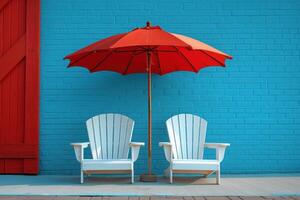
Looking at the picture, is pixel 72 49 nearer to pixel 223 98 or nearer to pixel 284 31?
pixel 223 98

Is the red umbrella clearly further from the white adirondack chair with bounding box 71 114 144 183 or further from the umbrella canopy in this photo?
the white adirondack chair with bounding box 71 114 144 183

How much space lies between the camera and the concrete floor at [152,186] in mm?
4461

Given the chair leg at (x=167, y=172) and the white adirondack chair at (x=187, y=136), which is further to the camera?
the white adirondack chair at (x=187, y=136)

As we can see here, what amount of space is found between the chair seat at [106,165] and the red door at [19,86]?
1177 millimetres

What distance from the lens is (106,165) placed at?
5012mm

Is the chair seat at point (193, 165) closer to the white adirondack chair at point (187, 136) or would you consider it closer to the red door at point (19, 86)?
the white adirondack chair at point (187, 136)

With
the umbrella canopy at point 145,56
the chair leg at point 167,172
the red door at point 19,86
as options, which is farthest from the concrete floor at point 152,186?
the umbrella canopy at point 145,56

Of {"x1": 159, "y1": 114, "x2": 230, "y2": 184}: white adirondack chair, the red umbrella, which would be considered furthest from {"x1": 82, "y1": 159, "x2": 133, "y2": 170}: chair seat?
{"x1": 159, "y1": 114, "x2": 230, "y2": 184}: white adirondack chair

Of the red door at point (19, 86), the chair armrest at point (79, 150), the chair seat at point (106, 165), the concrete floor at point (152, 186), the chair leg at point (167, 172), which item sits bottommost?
the concrete floor at point (152, 186)

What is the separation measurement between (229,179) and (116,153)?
143cm

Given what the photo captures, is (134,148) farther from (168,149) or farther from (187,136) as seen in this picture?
(187,136)

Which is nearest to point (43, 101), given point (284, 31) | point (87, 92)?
point (87, 92)

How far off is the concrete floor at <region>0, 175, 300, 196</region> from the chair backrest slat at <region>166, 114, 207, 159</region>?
1.05 ft

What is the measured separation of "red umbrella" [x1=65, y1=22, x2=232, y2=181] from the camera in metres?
4.94
